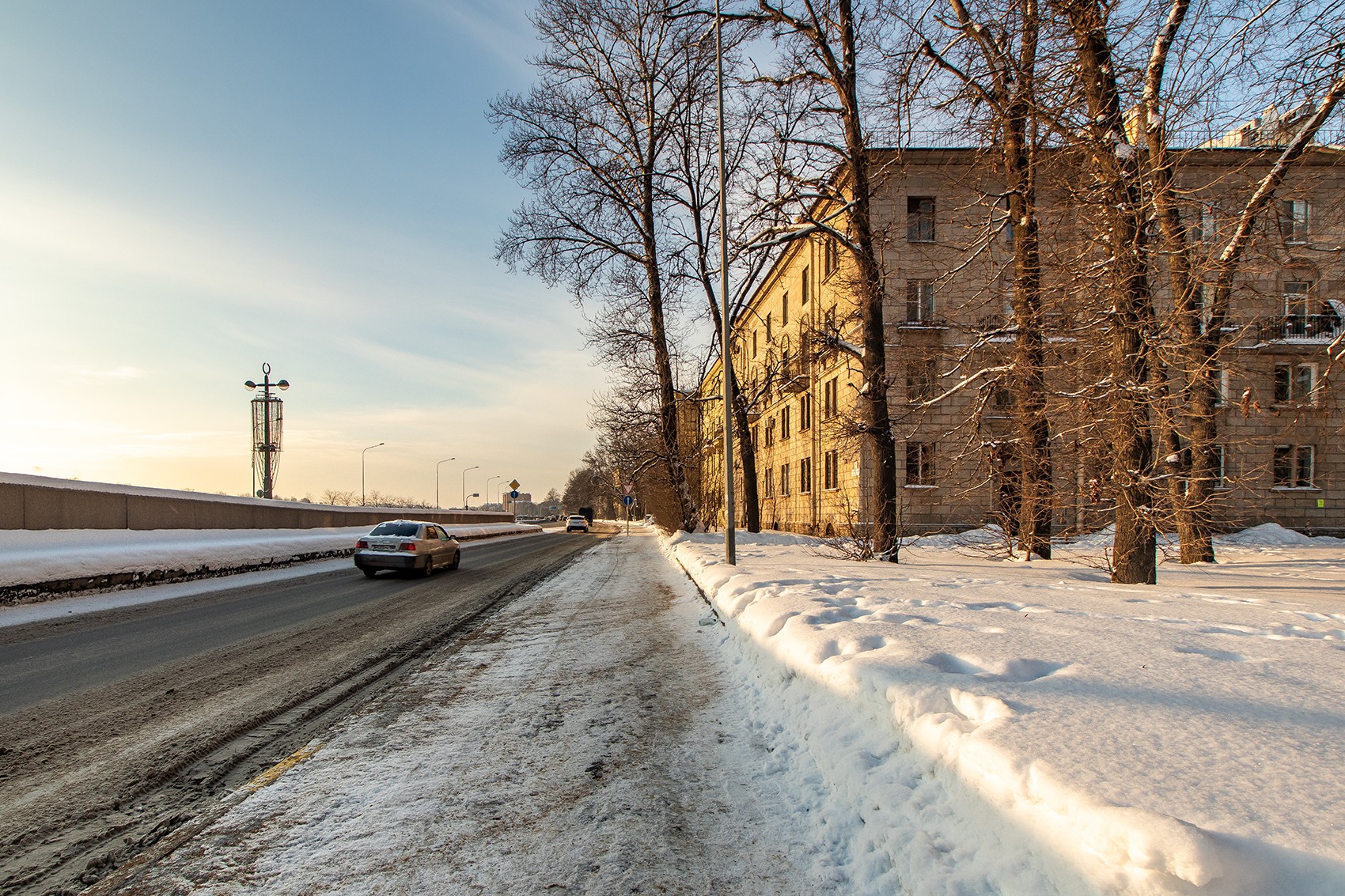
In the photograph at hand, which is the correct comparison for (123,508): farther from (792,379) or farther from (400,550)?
(792,379)

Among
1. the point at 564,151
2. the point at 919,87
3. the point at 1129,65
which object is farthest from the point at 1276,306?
the point at 564,151

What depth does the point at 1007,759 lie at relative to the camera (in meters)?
2.77

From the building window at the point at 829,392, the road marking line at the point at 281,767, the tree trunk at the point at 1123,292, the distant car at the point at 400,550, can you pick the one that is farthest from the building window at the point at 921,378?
the building window at the point at 829,392

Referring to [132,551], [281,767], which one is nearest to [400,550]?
[132,551]

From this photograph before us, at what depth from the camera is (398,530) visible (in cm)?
1777

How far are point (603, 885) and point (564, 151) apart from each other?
23.8 meters

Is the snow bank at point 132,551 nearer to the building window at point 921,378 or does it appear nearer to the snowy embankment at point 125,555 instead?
the snowy embankment at point 125,555

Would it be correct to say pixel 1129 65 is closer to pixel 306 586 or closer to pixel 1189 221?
pixel 1189 221

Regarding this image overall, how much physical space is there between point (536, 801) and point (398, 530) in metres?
15.4

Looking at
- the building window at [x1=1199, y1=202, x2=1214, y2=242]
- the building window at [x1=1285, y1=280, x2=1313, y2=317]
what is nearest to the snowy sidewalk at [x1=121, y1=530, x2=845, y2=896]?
the building window at [x1=1199, y1=202, x2=1214, y2=242]

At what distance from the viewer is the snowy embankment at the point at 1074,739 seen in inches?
84.0

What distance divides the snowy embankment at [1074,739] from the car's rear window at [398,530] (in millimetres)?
12870

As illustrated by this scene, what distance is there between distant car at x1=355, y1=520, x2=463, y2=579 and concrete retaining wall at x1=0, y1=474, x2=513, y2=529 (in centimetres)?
543

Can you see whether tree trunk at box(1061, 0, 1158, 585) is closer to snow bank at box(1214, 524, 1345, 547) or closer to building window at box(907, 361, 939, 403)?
building window at box(907, 361, 939, 403)
